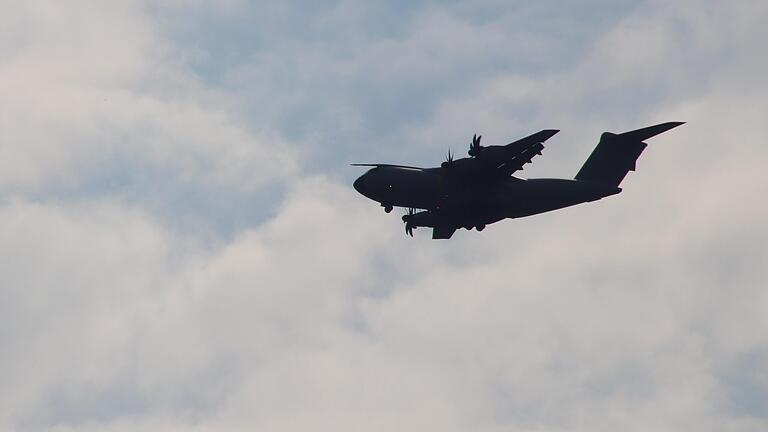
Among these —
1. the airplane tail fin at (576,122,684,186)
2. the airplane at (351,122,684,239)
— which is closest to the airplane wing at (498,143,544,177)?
the airplane at (351,122,684,239)

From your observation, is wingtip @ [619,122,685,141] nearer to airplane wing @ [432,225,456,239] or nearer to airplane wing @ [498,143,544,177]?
airplane wing @ [498,143,544,177]

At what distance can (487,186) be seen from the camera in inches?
1956

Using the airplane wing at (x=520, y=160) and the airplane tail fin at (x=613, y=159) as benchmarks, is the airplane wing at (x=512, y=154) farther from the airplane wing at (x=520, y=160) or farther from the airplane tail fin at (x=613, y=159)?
the airplane tail fin at (x=613, y=159)

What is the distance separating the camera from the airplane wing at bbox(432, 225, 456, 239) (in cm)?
5166

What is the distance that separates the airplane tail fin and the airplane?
0.17 ft

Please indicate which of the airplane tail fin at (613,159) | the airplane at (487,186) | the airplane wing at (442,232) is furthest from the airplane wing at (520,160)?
the airplane tail fin at (613,159)

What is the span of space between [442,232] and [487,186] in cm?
398

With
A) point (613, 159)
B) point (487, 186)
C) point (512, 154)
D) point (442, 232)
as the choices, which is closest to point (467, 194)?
point (487, 186)

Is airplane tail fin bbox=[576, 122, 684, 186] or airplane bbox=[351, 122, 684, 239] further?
airplane tail fin bbox=[576, 122, 684, 186]

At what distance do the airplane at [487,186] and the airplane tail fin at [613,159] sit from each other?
5 cm

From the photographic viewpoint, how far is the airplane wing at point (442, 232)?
51.7 m

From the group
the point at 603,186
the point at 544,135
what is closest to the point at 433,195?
the point at 544,135

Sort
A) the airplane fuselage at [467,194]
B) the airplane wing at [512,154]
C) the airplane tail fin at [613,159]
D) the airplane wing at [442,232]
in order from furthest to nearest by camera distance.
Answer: the airplane tail fin at [613,159]
the airplane wing at [442,232]
the airplane fuselage at [467,194]
the airplane wing at [512,154]

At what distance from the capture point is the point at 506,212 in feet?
165
